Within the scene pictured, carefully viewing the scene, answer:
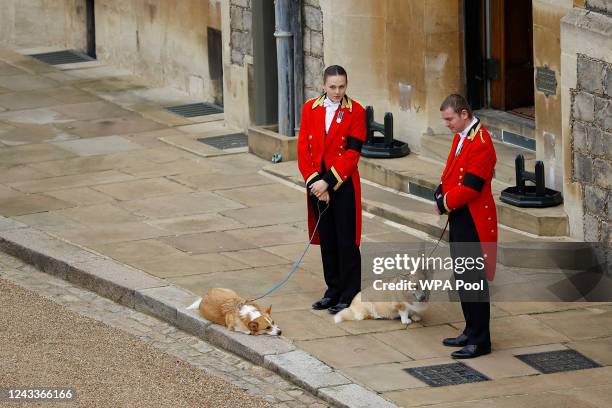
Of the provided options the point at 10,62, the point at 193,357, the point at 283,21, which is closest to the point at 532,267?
the point at 193,357

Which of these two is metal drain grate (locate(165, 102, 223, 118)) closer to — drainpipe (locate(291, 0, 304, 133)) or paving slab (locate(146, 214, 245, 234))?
drainpipe (locate(291, 0, 304, 133))

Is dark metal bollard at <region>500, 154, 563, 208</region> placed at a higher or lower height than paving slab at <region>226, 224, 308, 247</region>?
higher

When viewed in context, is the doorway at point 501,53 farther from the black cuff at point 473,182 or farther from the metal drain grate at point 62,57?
the metal drain grate at point 62,57

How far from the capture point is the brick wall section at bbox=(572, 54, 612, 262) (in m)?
12.1

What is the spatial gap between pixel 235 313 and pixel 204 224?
3085 mm

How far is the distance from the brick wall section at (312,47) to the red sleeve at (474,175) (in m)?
6.03

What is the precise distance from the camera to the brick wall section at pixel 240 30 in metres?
17.3

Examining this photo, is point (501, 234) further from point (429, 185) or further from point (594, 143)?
point (429, 185)

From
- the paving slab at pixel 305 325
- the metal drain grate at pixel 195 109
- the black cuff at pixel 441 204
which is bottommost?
the paving slab at pixel 305 325

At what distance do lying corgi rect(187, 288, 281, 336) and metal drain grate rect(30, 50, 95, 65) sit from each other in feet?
37.3

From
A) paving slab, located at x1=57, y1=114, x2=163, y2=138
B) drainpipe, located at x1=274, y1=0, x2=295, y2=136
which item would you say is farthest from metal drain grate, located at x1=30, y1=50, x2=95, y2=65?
drainpipe, located at x1=274, y1=0, x2=295, y2=136

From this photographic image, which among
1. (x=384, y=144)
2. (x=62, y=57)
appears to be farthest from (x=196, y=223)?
(x=62, y=57)

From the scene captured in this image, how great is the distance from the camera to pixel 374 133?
1597 cm

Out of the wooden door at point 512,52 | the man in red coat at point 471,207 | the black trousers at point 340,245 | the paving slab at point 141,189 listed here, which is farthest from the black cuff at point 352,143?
the wooden door at point 512,52
